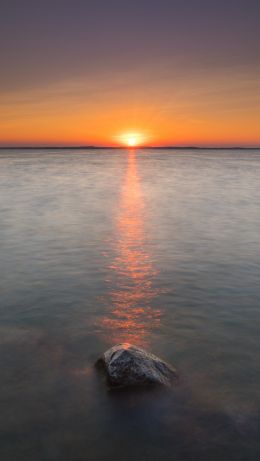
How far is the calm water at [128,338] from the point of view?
8.55 metres

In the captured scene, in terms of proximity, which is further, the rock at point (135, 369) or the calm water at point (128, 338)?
the rock at point (135, 369)

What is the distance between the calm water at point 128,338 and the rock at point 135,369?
12.1 inches

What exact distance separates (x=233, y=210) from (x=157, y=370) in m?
30.0

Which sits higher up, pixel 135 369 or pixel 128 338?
pixel 135 369

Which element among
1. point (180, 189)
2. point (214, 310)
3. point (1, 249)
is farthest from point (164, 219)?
point (180, 189)

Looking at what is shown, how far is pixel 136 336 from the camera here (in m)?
12.8

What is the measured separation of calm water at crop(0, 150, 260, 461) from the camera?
28.0 feet

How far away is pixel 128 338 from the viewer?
498 inches

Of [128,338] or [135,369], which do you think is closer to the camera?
[135,369]

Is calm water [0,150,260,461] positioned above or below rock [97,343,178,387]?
below

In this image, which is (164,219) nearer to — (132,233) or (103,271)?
(132,233)

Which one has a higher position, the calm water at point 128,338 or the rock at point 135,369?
the rock at point 135,369

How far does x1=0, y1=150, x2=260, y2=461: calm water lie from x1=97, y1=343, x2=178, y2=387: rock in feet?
1.01

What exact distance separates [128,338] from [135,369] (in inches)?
94.8
